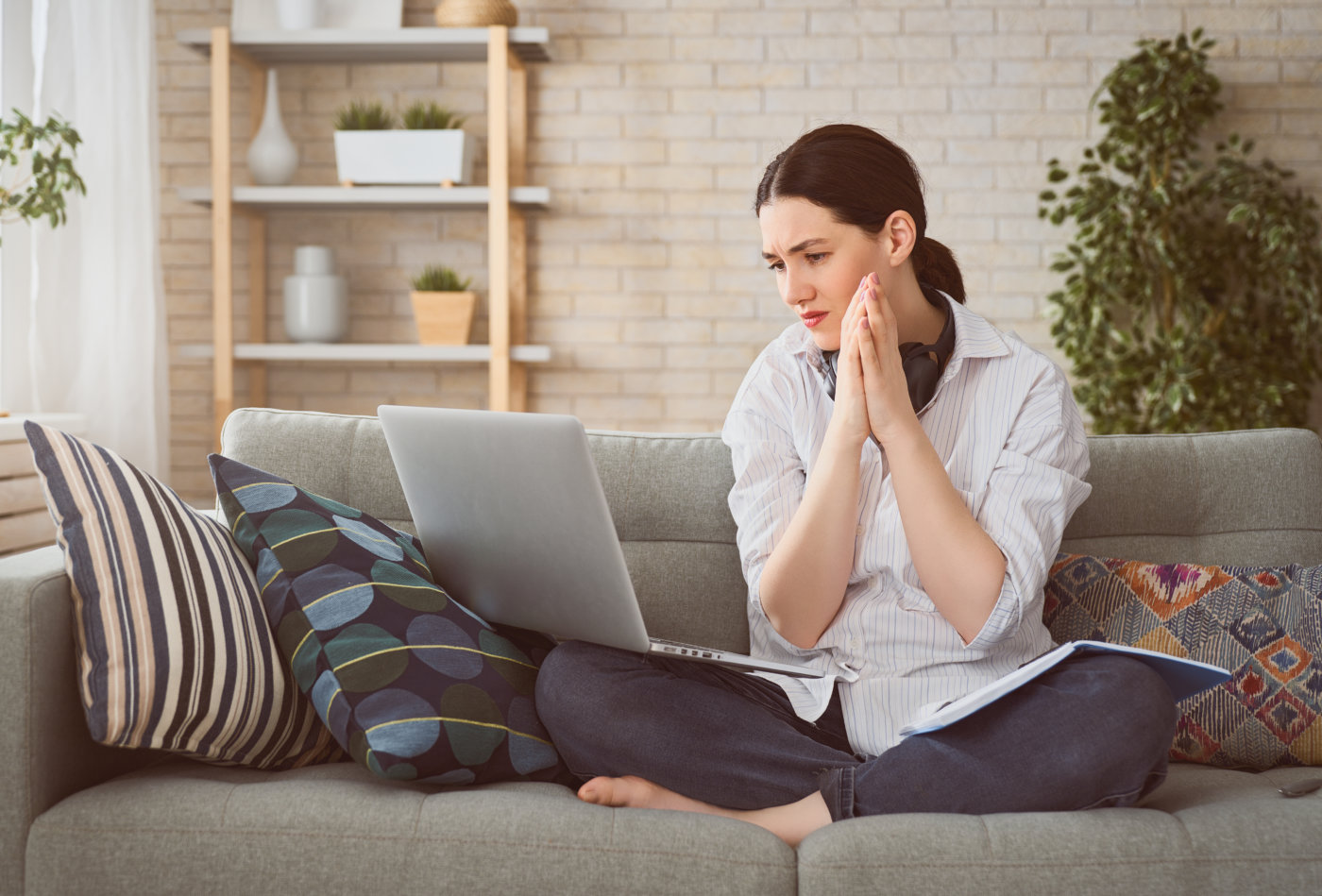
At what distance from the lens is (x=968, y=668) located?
4.50ft

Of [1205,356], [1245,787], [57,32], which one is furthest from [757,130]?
[1245,787]

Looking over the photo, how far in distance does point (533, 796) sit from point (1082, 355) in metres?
2.57

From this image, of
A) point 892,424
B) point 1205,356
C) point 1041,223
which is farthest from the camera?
point 1041,223

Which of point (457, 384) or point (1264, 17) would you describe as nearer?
point (1264, 17)

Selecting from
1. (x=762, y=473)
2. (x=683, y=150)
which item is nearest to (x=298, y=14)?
(x=683, y=150)

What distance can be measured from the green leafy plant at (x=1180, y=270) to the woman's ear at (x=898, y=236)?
191 centimetres

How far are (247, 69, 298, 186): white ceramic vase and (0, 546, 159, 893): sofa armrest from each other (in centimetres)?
240

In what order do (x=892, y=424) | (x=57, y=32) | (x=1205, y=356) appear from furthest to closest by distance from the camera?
1. (x=1205, y=356)
2. (x=57, y=32)
3. (x=892, y=424)

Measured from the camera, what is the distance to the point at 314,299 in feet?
10.9

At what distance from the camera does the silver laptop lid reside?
1164 millimetres

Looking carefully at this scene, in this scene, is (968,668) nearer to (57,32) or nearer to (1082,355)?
(1082,355)

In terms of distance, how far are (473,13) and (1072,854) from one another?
113 inches

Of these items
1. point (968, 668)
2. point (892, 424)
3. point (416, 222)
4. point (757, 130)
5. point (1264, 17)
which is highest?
point (1264, 17)

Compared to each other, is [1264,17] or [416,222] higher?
[1264,17]
